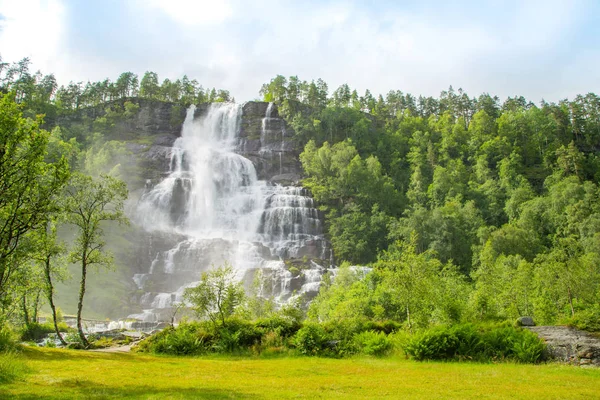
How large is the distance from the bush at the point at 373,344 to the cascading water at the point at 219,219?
99.5 ft

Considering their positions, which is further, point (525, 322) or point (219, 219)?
point (219, 219)

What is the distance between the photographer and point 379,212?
76500 mm

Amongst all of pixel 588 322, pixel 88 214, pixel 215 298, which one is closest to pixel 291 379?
pixel 215 298

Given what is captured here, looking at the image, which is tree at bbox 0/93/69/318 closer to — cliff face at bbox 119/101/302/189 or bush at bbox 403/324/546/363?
bush at bbox 403/324/546/363

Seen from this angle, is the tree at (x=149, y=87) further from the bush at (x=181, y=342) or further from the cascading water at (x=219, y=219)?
the bush at (x=181, y=342)

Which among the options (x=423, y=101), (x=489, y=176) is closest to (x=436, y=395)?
(x=489, y=176)

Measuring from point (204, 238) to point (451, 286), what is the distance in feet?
128

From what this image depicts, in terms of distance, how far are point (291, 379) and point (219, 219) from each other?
61.0 meters

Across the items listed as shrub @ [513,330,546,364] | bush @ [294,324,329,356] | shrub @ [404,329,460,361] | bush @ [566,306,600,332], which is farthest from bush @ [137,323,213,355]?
bush @ [566,306,600,332]

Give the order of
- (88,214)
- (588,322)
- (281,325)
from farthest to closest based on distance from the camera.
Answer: (88,214)
(281,325)
(588,322)

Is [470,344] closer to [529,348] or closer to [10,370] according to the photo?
[529,348]

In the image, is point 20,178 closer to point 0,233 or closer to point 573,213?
point 0,233

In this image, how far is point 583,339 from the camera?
17.1 metres

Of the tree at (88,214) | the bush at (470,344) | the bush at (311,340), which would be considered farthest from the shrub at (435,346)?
the tree at (88,214)
